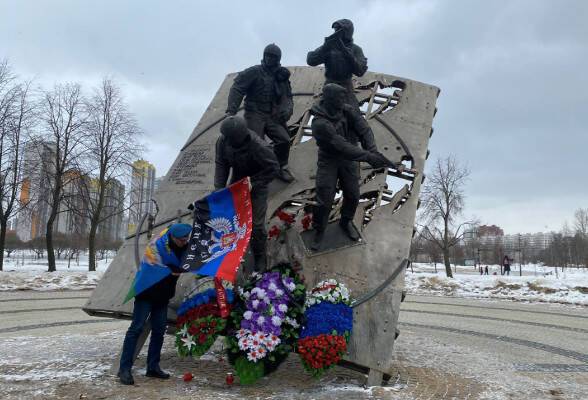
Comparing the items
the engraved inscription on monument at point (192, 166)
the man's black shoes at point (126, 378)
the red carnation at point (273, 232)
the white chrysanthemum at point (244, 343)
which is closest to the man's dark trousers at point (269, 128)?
the engraved inscription on monument at point (192, 166)

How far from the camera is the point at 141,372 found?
4973mm

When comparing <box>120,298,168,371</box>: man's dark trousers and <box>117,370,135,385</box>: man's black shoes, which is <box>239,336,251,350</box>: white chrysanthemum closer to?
<box>120,298,168,371</box>: man's dark trousers

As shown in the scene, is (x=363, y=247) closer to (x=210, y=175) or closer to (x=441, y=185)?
(x=210, y=175)

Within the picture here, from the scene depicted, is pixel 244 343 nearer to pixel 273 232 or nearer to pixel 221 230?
pixel 221 230

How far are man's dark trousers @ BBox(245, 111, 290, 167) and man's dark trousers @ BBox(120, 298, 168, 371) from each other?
2701 mm

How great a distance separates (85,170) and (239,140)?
2065 centimetres

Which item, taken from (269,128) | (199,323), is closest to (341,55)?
(269,128)

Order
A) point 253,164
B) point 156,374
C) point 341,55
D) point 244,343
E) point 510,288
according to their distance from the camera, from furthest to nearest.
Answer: point 510,288, point 341,55, point 253,164, point 156,374, point 244,343

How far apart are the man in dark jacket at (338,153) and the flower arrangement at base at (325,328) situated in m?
1.08

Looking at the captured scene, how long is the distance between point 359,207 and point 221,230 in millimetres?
2775

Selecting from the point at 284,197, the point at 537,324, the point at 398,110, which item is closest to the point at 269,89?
the point at 284,197

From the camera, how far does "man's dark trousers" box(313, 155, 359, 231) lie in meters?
5.41

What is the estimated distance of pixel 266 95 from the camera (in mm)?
6270

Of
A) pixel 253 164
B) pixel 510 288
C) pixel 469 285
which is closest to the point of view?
pixel 253 164
